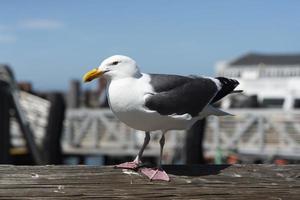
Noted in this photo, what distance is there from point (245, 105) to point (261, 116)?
3497 mm

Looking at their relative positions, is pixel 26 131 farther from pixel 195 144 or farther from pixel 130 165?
pixel 130 165

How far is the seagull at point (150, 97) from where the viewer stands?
10.6 ft

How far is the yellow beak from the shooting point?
3.35 metres

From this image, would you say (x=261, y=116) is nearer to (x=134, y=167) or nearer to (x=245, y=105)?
(x=245, y=105)

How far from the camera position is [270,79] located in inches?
1334

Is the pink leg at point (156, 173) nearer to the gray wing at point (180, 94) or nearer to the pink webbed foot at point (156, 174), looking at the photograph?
the pink webbed foot at point (156, 174)

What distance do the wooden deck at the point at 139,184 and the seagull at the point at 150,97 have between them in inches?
6.4

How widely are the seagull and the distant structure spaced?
9319 millimetres

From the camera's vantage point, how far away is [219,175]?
2.97 m

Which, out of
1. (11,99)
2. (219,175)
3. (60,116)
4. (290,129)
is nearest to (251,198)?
(219,175)

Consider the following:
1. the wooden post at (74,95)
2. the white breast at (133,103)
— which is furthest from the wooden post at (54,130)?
the wooden post at (74,95)

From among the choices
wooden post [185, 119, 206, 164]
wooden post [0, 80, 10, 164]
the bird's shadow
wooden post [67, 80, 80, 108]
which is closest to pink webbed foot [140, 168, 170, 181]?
the bird's shadow

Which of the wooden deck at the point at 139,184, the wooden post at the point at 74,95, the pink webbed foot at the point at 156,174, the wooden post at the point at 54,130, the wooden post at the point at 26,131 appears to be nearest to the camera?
the wooden deck at the point at 139,184

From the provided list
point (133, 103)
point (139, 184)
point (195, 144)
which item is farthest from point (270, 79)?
point (139, 184)
